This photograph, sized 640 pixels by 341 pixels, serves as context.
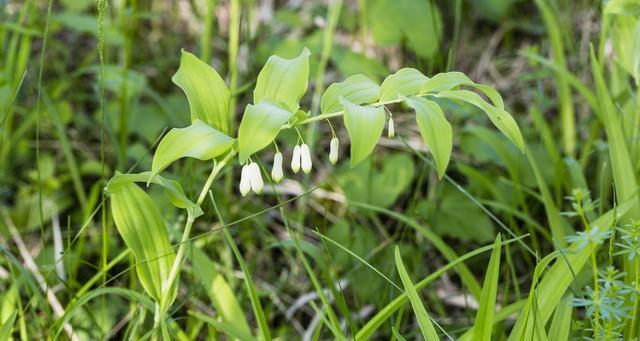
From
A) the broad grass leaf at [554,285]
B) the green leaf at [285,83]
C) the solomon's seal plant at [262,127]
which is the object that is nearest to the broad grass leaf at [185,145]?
the solomon's seal plant at [262,127]

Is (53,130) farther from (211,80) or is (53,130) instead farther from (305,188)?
(211,80)

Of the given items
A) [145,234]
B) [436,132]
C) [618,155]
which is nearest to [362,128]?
[436,132]

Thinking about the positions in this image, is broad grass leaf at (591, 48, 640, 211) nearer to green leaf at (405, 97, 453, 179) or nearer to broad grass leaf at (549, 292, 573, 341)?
broad grass leaf at (549, 292, 573, 341)

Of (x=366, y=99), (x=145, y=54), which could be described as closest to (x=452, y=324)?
(x=366, y=99)

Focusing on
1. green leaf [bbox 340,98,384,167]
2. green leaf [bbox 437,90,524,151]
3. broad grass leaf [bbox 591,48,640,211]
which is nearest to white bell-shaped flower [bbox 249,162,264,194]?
green leaf [bbox 340,98,384,167]

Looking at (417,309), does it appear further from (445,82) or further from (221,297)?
(221,297)
